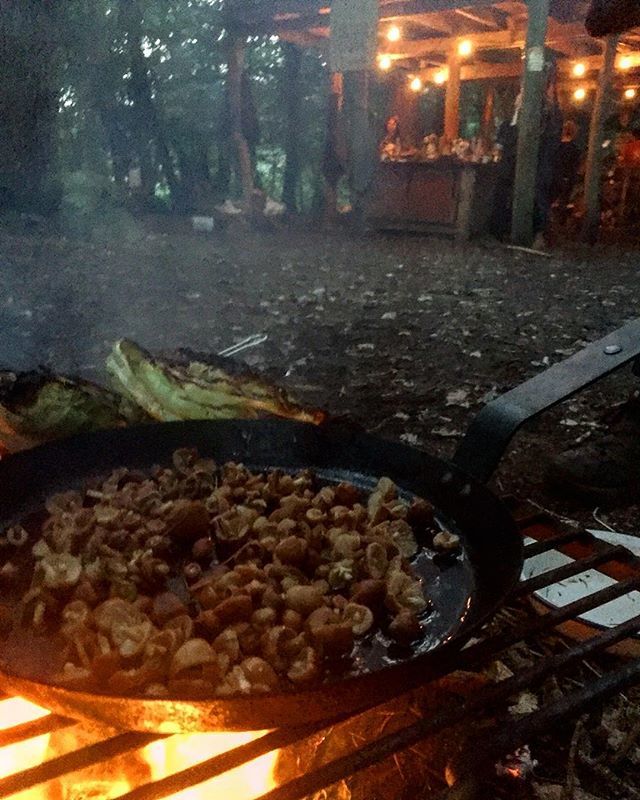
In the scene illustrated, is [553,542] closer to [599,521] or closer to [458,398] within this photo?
[599,521]

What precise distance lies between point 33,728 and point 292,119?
17956 millimetres

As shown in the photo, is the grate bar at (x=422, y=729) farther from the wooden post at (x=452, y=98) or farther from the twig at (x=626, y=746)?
the wooden post at (x=452, y=98)

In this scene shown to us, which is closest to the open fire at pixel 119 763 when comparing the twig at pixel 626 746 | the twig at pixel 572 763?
the twig at pixel 572 763

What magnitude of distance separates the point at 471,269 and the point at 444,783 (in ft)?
31.1

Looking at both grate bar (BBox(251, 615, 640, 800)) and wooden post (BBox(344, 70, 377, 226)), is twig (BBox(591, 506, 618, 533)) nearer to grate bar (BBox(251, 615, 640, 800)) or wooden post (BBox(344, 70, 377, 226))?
grate bar (BBox(251, 615, 640, 800))

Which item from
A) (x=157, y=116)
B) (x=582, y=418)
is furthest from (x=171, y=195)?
(x=582, y=418)

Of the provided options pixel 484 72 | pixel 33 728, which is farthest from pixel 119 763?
pixel 484 72

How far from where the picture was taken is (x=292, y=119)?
17922mm

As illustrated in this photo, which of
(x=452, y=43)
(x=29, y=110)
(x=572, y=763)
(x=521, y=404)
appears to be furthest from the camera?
(x=452, y=43)

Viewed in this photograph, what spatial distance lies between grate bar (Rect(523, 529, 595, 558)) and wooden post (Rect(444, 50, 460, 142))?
14.5 m

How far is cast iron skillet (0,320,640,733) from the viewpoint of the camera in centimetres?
146

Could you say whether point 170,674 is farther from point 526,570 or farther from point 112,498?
point 526,570

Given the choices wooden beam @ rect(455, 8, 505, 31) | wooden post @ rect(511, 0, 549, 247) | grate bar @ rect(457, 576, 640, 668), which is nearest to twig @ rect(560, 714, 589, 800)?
grate bar @ rect(457, 576, 640, 668)

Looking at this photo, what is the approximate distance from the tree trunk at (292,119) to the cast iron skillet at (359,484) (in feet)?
50.5
